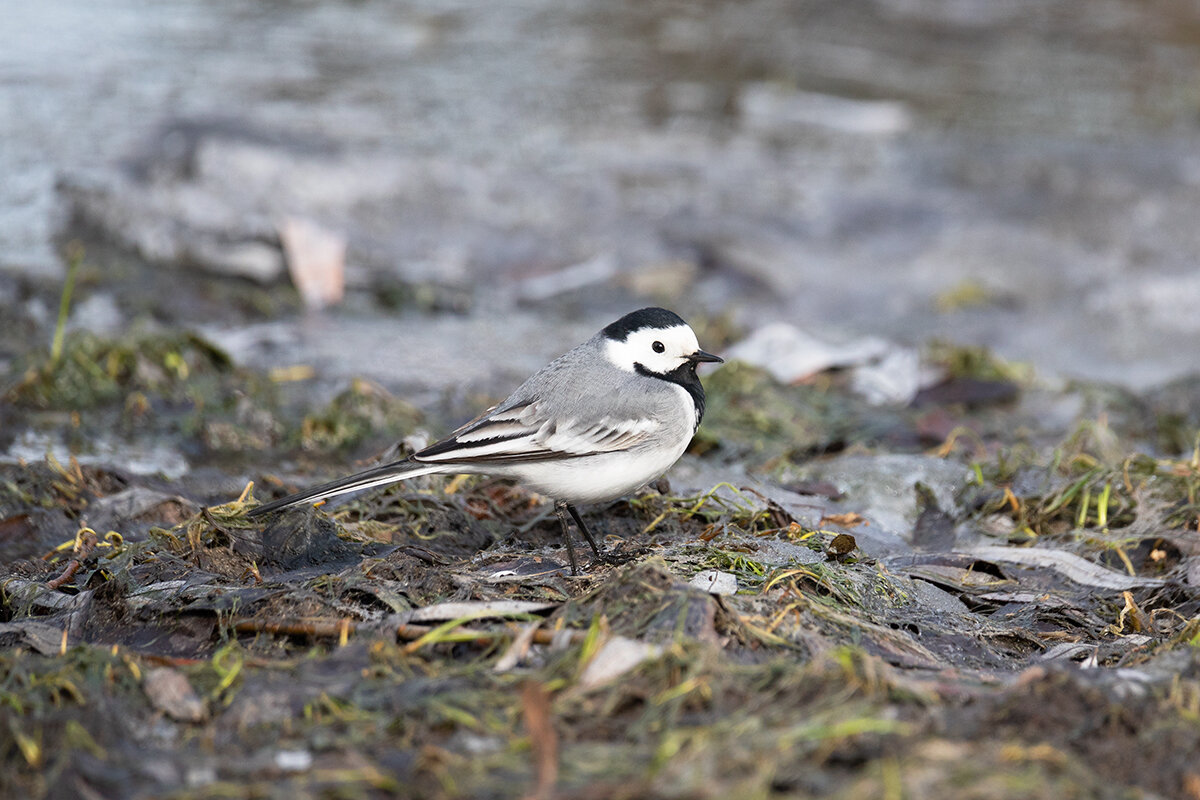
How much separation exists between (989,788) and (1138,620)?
6.23 ft

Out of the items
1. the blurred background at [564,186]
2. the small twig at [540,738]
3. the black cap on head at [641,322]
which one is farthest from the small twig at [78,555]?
the blurred background at [564,186]

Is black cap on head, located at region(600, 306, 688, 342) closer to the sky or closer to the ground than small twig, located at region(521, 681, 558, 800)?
closer to the sky

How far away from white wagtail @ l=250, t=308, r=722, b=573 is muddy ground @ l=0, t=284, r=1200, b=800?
10.1 inches

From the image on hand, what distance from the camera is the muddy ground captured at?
2.71 meters

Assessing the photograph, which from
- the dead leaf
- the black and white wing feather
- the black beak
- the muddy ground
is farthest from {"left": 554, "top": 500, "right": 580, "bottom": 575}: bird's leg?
the dead leaf

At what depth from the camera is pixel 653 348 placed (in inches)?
193

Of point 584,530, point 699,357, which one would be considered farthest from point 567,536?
point 699,357

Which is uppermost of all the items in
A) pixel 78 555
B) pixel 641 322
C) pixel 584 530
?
pixel 641 322

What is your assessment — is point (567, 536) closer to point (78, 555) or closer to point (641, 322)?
point (641, 322)

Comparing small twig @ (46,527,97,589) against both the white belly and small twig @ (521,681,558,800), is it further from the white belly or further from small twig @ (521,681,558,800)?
small twig @ (521,681,558,800)

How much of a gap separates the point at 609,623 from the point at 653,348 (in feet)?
5.61

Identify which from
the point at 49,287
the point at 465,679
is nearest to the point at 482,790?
the point at 465,679

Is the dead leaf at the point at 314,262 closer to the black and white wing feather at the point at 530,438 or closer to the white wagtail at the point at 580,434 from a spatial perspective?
the white wagtail at the point at 580,434

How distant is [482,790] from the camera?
2.61m
